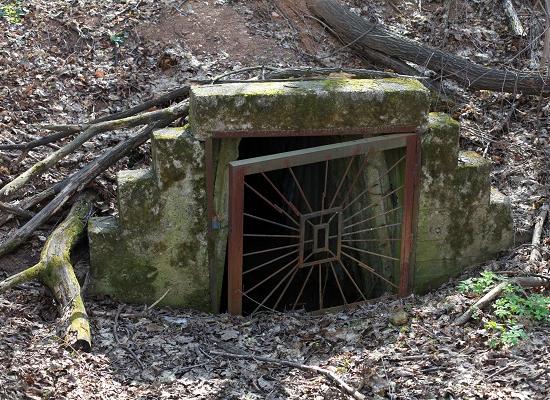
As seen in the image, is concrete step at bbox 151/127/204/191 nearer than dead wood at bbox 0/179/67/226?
Yes

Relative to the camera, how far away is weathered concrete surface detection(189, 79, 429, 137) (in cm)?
678

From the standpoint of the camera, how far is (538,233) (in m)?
7.91

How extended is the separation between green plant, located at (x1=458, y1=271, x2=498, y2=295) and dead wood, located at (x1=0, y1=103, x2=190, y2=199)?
321 centimetres

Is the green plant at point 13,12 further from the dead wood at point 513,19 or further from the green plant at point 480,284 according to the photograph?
the dead wood at point 513,19

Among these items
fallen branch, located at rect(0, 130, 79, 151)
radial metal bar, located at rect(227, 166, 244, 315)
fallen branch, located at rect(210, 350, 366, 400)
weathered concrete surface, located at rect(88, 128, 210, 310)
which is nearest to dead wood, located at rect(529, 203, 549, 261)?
fallen branch, located at rect(210, 350, 366, 400)

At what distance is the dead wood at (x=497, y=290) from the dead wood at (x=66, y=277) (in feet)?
10.3

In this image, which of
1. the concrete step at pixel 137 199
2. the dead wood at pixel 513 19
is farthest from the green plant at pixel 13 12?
the dead wood at pixel 513 19

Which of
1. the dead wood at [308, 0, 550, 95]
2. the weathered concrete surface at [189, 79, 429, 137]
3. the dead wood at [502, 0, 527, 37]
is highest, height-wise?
the dead wood at [502, 0, 527, 37]

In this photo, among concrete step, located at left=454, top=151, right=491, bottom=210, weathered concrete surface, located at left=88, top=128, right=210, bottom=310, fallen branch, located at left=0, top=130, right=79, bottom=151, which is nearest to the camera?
weathered concrete surface, located at left=88, top=128, right=210, bottom=310

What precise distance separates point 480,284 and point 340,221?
143 cm

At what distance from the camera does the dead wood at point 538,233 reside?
763cm

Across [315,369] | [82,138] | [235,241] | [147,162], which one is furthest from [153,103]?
[315,369]

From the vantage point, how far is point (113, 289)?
7.21m

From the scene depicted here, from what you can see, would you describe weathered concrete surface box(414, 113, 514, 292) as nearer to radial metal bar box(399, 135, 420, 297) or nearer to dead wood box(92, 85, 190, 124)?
radial metal bar box(399, 135, 420, 297)
